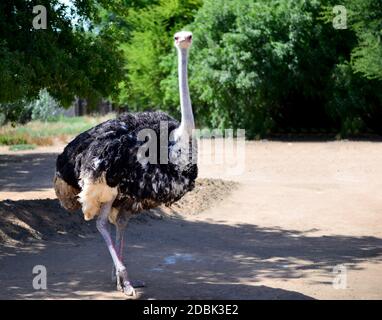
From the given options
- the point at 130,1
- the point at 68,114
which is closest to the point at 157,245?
the point at 130,1

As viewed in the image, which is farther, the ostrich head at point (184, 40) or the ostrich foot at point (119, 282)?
the ostrich head at point (184, 40)

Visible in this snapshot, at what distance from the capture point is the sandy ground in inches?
249

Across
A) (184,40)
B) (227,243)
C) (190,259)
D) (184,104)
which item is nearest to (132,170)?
(184,104)

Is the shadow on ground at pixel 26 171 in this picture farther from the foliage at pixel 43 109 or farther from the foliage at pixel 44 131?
the foliage at pixel 43 109

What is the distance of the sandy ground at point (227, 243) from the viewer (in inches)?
249

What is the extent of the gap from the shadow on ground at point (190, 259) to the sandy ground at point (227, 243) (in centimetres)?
1

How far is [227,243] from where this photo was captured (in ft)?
27.9

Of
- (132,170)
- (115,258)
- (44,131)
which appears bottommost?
(115,258)

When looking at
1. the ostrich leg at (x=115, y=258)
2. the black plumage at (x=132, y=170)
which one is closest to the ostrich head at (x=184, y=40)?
the black plumage at (x=132, y=170)

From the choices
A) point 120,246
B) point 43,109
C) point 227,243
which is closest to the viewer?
point 120,246

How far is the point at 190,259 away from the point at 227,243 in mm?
1025

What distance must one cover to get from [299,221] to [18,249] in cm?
385

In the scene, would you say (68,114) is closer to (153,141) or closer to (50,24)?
(50,24)

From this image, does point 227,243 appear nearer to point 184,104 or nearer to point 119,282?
point 119,282
